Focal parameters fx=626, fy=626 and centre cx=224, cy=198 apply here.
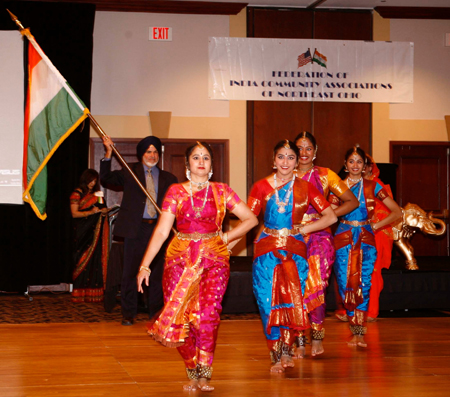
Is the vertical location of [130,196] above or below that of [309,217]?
above

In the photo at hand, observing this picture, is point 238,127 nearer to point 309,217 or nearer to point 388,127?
point 388,127

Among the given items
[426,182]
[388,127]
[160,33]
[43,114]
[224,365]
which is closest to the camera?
[224,365]

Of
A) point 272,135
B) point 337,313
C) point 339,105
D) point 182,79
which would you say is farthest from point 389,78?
point 337,313

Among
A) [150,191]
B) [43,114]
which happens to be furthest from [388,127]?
[43,114]

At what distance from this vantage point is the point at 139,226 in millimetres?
5598

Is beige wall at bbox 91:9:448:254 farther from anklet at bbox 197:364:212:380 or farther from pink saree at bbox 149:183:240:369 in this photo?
anklet at bbox 197:364:212:380

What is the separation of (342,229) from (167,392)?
2.06 m

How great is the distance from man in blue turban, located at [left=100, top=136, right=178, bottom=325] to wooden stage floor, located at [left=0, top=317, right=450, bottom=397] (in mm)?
263

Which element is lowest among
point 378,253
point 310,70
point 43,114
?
point 378,253

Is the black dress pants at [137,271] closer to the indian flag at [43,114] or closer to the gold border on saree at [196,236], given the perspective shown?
the indian flag at [43,114]

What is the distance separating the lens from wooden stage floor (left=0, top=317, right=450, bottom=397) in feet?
Answer: 11.2

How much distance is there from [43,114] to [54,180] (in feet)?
8.59

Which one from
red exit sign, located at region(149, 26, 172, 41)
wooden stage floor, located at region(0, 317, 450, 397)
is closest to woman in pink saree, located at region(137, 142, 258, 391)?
wooden stage floor, located at region(0, 317, 450, 397)

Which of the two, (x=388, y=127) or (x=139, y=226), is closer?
(x=139, y=226)
